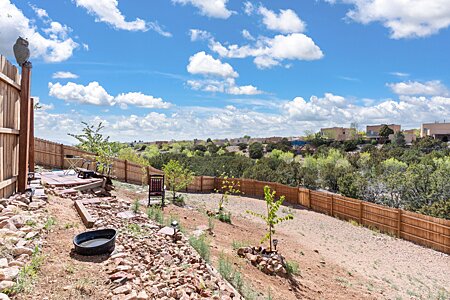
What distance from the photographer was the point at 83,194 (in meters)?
7.68

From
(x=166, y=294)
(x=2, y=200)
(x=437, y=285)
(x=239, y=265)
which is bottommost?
(x=437, y=285)

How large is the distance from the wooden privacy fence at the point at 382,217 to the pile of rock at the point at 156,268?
372 inches

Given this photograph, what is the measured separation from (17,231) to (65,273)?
1.16 m

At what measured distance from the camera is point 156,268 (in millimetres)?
4023

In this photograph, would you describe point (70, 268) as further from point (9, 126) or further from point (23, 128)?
point (23, 128)

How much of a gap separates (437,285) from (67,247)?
8223 millimetres

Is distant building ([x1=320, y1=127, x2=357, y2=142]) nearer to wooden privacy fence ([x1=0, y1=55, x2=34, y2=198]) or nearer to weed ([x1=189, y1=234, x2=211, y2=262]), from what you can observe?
weed ([x1=189, y1=234, x2=211, y2=262])

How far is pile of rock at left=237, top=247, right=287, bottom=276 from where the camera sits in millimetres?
5973

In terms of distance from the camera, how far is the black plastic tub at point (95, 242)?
3.95 meters

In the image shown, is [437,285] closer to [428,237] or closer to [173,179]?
[428,237]

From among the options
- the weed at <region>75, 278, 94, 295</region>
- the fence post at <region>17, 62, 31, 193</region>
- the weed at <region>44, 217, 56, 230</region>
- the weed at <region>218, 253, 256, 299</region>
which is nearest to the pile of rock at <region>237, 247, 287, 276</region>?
the weed at <region>218, 253, 256, 299</region>

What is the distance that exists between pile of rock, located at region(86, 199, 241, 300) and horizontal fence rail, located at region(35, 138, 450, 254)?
331 inches

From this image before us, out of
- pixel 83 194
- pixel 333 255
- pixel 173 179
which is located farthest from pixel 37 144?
pixel 333 255

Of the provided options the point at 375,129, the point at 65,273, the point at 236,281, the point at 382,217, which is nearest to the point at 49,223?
the point at 65,273
